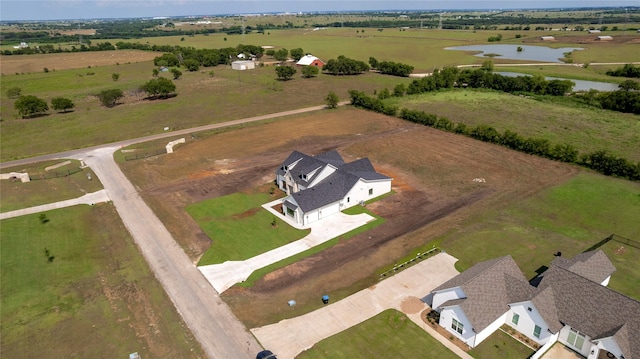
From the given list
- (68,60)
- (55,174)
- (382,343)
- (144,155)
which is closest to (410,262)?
(382,343)

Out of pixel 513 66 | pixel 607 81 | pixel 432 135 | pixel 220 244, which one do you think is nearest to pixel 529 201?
pixel 432 135

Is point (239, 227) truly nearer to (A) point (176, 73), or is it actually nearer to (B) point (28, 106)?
(B) point (28, 106)

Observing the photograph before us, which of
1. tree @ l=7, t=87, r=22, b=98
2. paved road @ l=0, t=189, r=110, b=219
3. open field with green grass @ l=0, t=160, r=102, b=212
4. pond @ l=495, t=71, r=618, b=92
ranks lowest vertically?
paved road @ l=0, t=189, r=110, b=219

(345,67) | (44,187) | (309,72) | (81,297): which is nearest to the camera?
(81,297)

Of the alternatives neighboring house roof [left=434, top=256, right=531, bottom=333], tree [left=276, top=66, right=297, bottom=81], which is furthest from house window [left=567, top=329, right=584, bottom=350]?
tree [left=276, top=66, right=297, bottom=81]

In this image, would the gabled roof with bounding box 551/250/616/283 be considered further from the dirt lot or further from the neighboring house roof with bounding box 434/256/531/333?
the dirt lot

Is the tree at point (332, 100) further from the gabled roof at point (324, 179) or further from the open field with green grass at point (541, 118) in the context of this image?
the gabled roof at point (324, 179)

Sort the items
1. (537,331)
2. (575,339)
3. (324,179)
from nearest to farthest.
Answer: (575,339)
(537,331)
(324,179)
